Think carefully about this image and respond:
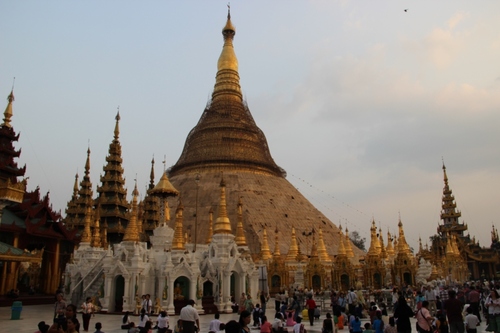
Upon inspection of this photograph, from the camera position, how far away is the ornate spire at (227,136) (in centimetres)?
5634

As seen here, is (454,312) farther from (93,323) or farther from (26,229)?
(26,229)

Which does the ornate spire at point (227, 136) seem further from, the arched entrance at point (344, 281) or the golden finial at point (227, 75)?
the arched entrance at point (344, 281)

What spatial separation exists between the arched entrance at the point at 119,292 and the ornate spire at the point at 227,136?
33.1 metres

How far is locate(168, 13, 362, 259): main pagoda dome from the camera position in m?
47.1

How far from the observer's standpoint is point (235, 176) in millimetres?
53969

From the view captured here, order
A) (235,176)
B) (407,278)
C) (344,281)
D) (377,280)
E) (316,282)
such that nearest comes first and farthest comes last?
(407,278), (377,280), (316,282), (344,281), (235,176)

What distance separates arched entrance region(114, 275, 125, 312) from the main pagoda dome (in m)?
21.3

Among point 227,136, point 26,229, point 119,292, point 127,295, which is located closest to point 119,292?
point 119,292

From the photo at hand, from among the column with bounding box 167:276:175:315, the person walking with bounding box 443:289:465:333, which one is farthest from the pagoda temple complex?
the person walking with bounding box 443:289:465:333

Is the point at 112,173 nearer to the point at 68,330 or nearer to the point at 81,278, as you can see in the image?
the point at 81,278

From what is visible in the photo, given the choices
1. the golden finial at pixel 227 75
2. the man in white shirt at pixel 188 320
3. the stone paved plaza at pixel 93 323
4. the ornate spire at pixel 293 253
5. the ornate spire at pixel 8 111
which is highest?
the golden finial at pixel 227 75

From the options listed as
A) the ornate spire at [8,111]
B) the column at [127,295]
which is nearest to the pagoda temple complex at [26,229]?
the ornate spire at [8,111]

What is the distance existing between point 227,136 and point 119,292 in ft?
Answer: 120

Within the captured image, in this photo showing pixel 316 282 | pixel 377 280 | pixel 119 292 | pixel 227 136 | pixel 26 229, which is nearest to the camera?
pixel 119 292
